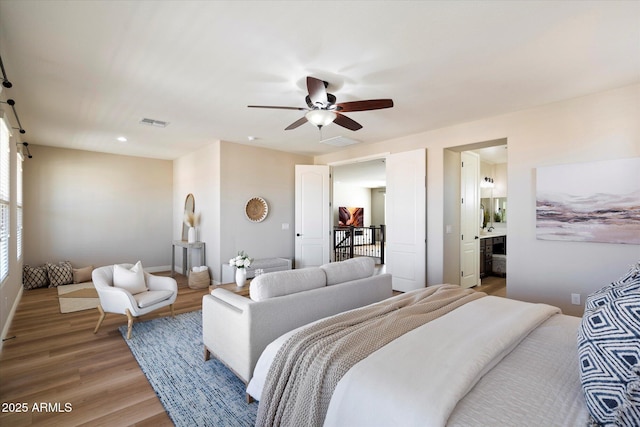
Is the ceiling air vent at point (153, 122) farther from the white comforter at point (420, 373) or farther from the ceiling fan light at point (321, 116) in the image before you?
the white comforter at point (420, 373)

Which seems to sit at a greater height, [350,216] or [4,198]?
[4,198]

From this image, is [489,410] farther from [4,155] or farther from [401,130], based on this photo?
[4,155]

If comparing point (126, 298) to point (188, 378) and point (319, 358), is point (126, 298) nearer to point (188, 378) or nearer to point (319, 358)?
point (188, 378)

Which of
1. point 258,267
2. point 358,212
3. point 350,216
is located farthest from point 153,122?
point 358,212

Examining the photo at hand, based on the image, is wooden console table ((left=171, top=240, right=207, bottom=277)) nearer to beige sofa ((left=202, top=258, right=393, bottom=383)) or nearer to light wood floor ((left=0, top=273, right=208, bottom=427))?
light wood floor ((left=0, top=273, right=208, bottom=427))

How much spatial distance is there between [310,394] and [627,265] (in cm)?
366

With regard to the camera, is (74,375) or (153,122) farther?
(153,122)

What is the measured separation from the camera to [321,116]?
9.88 ft

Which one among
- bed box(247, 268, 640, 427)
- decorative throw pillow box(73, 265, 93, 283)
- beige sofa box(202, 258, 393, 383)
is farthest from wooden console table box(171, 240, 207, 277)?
bed box(247, 268, 640, 427)

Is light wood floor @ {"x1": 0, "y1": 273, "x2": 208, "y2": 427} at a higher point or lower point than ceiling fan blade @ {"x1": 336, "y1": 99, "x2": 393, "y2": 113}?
lower

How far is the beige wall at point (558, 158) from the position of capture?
125 inches

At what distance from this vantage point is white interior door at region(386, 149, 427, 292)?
4.82 m

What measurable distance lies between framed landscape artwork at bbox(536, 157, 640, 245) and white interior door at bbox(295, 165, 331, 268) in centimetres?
367

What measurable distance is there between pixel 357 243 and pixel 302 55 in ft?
32.2
